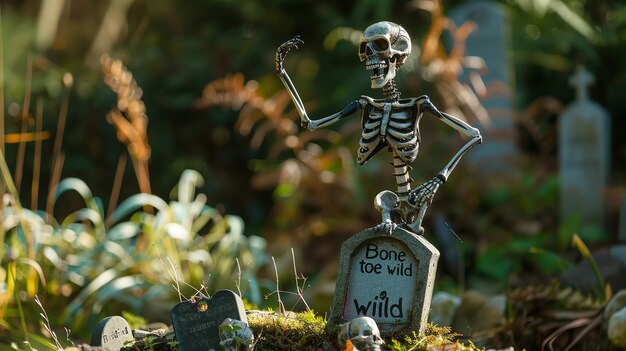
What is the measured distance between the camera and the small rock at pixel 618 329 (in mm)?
3740

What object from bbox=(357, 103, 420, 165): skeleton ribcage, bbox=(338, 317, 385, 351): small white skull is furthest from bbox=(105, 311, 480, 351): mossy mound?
bbox=(357, 103, 420, 165): skeleton ribcage

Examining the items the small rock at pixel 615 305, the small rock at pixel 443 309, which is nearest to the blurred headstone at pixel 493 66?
the small rock at pixel 443 309

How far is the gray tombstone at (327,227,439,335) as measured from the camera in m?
3.13

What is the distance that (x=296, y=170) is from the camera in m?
6.92

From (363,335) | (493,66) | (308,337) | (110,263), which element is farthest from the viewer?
(493,66)

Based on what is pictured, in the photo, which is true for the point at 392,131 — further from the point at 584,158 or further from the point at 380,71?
the point at 584,158

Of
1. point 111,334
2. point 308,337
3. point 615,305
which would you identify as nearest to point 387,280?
point 308,337

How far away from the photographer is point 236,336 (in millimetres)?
2908

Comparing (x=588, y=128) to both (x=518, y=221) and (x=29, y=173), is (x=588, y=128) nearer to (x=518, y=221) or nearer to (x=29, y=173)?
(x=518, y=221)

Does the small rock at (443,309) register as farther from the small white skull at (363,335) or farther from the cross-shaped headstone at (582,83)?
the cross-shaped headstone at (582,83)

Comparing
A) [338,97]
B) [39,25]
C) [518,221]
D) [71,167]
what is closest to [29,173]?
[71,167]

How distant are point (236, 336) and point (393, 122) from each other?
0.98m

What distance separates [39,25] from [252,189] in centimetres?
317

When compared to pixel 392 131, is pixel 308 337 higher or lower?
lower
